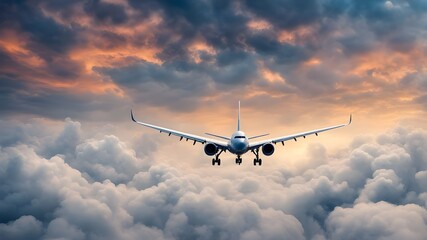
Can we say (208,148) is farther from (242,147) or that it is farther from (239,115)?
(239,115)

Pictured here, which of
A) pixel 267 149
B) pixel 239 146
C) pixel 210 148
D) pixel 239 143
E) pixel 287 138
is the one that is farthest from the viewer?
pixel 287 138

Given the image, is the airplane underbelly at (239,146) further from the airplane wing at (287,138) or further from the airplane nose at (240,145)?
the airplane wing at (287,138)

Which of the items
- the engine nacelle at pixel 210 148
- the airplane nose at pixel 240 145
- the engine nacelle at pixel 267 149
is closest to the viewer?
the airplane nose at pixel 240 145

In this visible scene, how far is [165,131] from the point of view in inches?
3659

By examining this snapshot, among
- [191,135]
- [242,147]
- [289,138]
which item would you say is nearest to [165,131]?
[191,135]

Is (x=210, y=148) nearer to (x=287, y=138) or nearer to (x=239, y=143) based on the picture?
(x=239, y=143)

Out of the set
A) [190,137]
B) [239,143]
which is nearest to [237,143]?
[239,143]

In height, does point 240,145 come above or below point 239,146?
above

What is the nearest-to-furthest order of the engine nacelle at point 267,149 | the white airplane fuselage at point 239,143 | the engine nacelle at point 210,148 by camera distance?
1. the white airplane fuselage at point 239,143
2. the engine nacelle at point 267,149
3. the engine nacelle at point 210,148

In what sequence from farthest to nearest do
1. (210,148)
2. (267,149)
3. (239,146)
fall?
1. (210,148)
2. (267,149)
3. (239,146)

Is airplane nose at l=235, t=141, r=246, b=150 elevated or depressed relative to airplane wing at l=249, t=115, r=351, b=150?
depressed

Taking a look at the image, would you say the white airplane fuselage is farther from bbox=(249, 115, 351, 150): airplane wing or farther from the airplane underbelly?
bbox=(249, 115, 351, 150): airplane wing

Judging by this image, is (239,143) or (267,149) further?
(267,149)

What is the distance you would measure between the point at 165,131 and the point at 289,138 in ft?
91.1
